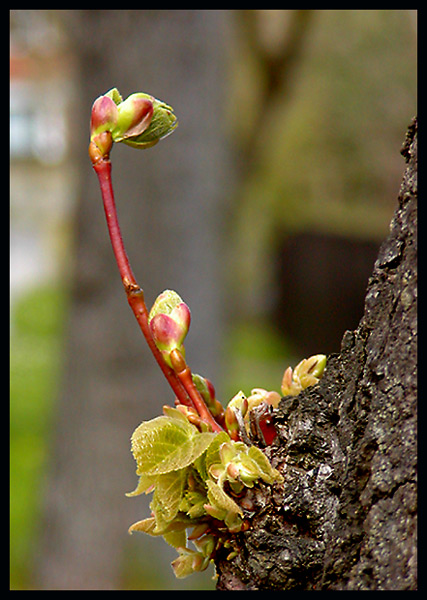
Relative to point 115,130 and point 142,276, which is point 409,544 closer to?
point 115,130

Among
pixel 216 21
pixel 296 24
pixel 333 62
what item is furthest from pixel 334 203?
pixel 216 21

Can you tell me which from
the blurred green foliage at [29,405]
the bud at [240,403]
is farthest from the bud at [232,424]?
the blurred green foliage at [29,405]

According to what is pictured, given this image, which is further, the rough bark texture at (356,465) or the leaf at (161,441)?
the leaf at (161,441)

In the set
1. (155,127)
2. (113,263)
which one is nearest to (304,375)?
(155,127)

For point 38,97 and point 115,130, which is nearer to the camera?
point 115,130

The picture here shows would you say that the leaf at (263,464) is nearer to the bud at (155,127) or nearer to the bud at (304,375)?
the bud at (304,375)

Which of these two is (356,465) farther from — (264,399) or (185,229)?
(185,229)
